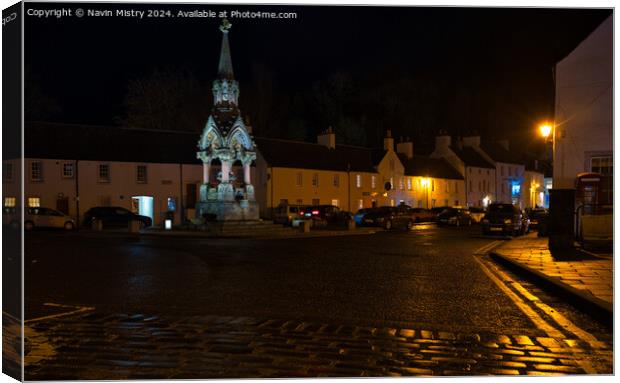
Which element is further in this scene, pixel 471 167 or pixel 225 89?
pixel 471 167

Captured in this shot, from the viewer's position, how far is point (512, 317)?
888cm

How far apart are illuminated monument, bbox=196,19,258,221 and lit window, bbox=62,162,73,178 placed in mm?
14366

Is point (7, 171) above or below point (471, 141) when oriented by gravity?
below

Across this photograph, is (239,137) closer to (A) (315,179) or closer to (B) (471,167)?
(A) (315,179)

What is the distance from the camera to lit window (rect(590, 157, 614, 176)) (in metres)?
22.5

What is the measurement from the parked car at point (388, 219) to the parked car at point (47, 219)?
61.1ft

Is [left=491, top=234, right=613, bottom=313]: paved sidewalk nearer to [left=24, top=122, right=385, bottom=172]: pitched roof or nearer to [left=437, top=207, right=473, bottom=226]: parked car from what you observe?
[left=437, top=207, right=473, bottom=226]: parked car

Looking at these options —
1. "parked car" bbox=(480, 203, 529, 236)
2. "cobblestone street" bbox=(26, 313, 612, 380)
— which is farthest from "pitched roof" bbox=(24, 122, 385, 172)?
"cobblestone street" bbox=(26, 313, 612, 380)

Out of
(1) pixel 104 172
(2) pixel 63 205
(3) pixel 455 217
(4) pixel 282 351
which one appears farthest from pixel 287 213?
(4) pixel 282 351

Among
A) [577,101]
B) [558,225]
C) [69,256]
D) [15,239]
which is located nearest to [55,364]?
[15,239]

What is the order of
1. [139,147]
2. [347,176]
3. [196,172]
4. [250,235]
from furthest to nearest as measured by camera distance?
[347,176]
[196,172]
[139,147]
[250,235]

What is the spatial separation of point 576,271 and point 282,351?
8.96m

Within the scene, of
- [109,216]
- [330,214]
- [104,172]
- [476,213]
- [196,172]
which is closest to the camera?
[109,216]

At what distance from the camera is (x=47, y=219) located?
37.1 metres
